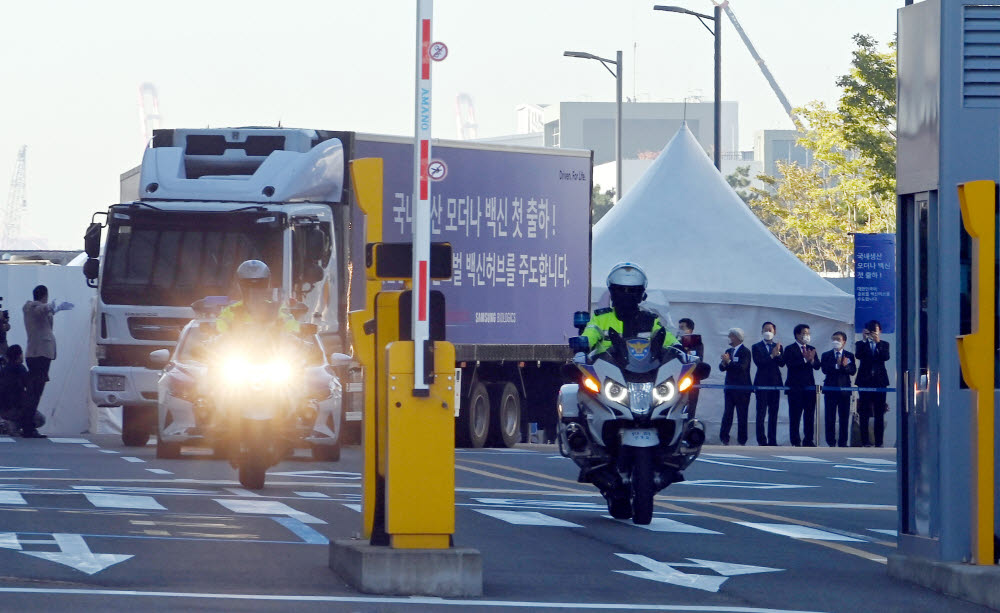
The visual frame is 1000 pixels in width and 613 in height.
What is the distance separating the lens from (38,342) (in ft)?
90.8

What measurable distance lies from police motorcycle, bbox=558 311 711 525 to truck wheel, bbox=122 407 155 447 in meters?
11.3

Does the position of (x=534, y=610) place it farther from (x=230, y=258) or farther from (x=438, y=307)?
(x=230, y=258)

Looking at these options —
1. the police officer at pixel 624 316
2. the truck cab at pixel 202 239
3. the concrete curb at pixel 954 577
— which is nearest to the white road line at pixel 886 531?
the police officer at pixel 624 316

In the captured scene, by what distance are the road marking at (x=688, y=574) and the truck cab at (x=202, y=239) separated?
1113 centimetres

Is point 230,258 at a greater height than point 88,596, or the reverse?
point 230,258

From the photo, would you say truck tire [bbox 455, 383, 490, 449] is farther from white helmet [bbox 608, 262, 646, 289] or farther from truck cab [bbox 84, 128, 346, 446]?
white helmet [bbox 608, 262, 646, 289]

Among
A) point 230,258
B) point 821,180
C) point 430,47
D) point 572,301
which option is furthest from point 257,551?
point 821,180

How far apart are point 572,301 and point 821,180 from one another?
1933 inches

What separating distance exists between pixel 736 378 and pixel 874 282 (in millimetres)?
2552

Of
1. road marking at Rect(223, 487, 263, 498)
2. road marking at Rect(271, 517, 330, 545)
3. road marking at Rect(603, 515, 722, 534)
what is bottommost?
road marking at Rect(603, 515, 722, 534)

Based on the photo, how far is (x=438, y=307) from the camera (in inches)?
407

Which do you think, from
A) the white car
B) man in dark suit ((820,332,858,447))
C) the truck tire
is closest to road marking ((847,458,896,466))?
man in dark suit ((820,332,858,447))

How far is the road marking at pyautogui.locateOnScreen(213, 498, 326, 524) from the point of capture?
14.2 metres

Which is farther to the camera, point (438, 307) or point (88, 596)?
point (438, 307)
